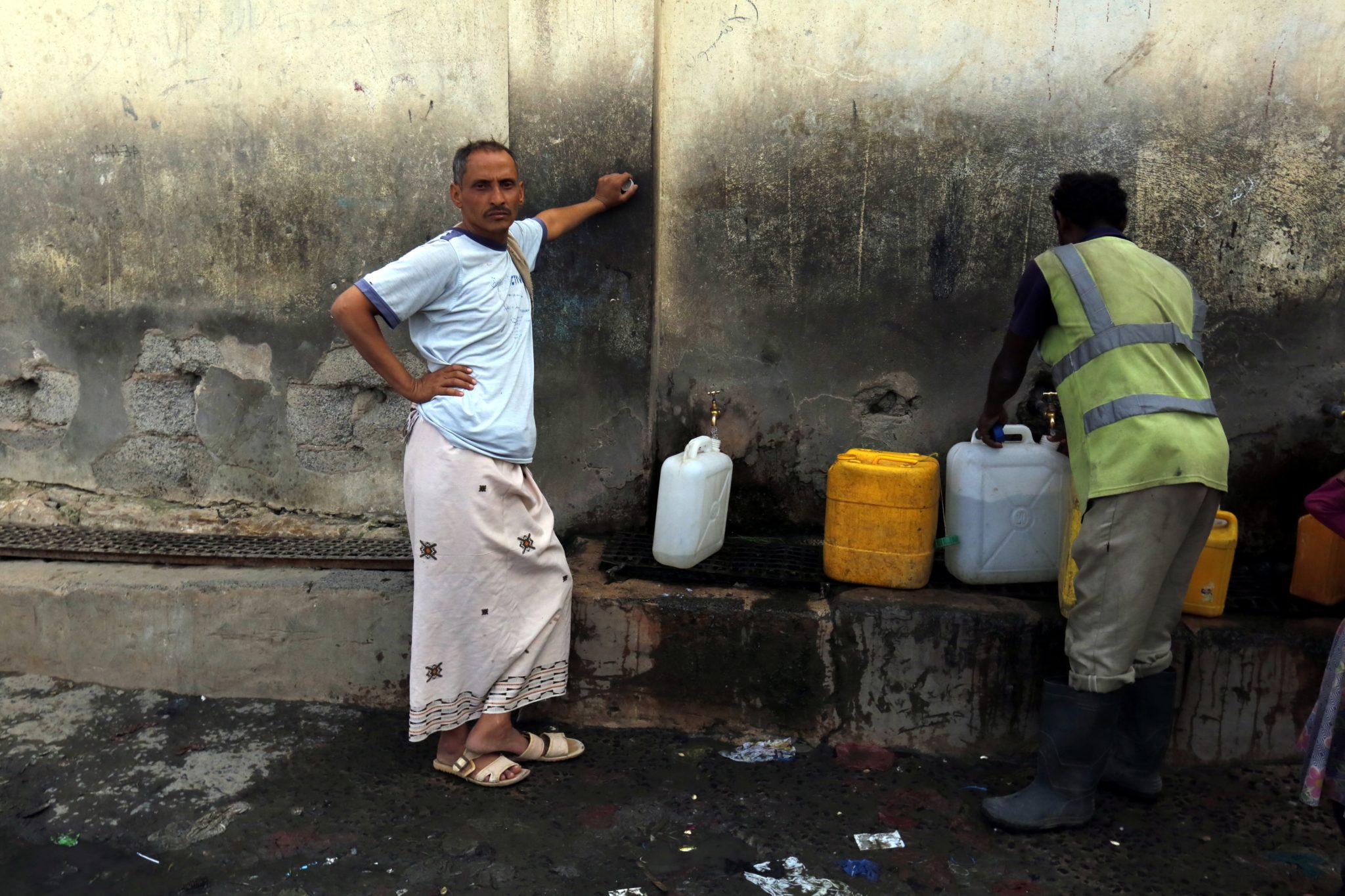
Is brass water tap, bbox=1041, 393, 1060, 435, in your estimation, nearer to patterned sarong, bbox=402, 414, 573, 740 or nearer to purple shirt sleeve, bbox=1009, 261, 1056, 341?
purple shirt sleeve, bbox=1009, 261, 1056, 341

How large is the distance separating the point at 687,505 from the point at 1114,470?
1.37 metres

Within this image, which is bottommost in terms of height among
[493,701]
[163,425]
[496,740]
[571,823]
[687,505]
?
[571,823]

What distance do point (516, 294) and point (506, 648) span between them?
106cm

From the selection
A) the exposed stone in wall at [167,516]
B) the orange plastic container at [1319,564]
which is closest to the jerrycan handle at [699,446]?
the exposed stone in wall at [167,516]

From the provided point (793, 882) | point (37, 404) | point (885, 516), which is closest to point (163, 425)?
point (37, 404)

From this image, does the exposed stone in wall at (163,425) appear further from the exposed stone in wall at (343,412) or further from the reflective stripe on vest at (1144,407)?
the reflective stripe on vest at (1144,407)

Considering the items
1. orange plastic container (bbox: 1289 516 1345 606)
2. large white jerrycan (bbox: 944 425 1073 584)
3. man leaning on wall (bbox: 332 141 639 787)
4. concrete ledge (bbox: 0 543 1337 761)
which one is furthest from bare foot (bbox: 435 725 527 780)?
orange plastic container (bbox: 1289 516 1345 606)

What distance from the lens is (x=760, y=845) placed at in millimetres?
2746

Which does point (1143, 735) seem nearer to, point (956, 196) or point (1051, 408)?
point (1051, 408)

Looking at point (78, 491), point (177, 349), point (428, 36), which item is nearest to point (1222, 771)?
point (428, 36)

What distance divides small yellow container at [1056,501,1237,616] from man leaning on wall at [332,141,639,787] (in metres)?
1.54

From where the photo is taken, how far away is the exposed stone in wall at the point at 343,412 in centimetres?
391

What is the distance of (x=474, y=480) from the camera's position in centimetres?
292

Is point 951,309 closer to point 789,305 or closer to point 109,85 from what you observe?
point 789,305
